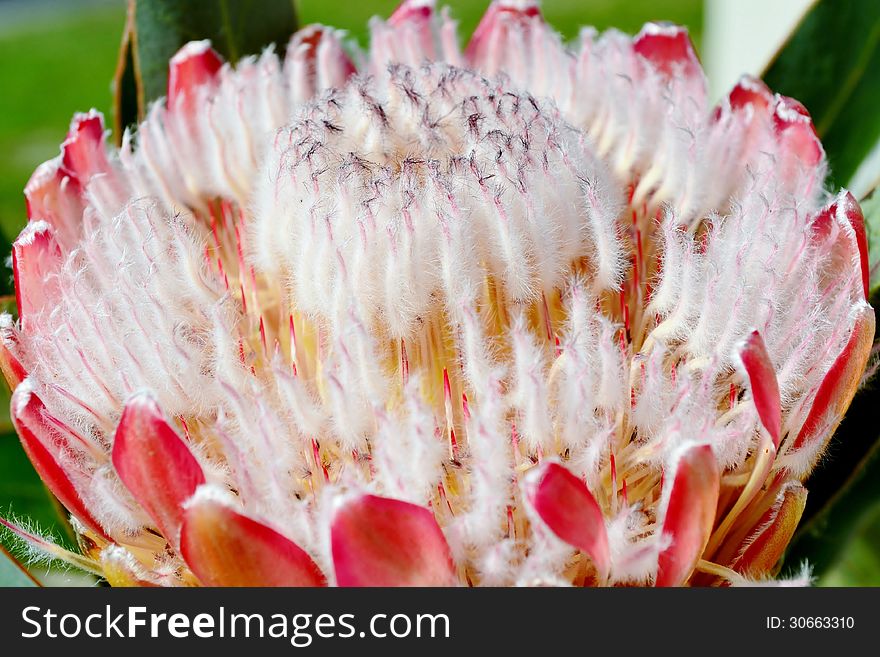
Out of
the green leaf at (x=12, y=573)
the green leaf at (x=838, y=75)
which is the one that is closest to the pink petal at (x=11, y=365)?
the green leaf at (x=12, y=573)

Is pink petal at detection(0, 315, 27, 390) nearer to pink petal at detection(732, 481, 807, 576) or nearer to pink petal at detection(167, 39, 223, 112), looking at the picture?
pink petal at detection(167, 39, 223, 112)

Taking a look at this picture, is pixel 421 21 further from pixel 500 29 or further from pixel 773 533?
pixel 773 533

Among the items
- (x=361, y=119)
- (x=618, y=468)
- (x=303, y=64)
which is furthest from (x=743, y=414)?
(x=303, y=64)

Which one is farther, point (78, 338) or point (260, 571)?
point (78, 338)

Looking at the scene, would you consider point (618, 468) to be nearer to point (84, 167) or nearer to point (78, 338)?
point (78, 338)

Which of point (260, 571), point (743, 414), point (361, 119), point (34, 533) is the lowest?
point (34, 533)

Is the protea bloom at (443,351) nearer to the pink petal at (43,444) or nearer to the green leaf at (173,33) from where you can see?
the pink petal at (43,444)

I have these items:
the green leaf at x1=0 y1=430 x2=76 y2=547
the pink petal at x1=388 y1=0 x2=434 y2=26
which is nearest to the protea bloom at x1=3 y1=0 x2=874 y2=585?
the pink petal at x1=388 y1=0 x2=434 y2=26
